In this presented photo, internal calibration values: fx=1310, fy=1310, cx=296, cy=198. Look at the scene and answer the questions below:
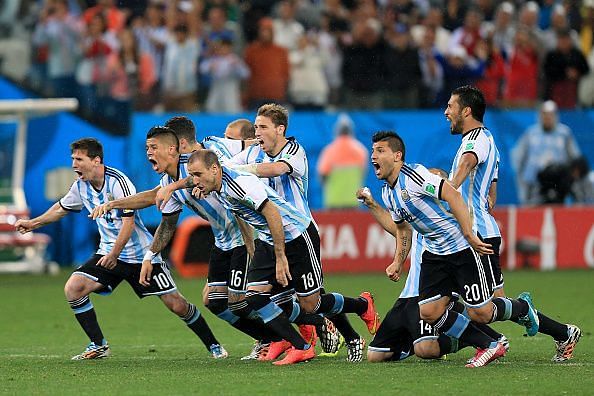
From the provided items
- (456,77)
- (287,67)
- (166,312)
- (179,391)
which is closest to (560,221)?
(456,77)

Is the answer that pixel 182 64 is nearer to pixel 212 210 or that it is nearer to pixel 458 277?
pixel 212 210

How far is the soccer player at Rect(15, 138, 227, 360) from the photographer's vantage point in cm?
1132

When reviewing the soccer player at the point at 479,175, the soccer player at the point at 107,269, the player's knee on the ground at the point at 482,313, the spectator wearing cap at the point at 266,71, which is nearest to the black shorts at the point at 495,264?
the soccer player at the point at 479,175

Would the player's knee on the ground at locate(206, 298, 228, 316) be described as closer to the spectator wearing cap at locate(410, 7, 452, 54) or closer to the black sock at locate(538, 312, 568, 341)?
the black sock at locate(538, 312, 568, 341)

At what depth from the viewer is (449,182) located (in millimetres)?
10406

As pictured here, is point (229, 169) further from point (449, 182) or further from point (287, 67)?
point (287, 67)

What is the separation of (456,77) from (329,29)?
243 cm

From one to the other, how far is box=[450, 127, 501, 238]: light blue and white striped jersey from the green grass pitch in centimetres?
114

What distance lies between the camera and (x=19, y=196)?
21.9m

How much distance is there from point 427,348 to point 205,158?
238 cm

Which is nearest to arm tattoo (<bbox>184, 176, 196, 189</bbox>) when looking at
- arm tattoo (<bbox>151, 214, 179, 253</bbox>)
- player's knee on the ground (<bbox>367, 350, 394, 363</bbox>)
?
arm tattoo (<bbox>151, 214, 179, 253</bbox>)

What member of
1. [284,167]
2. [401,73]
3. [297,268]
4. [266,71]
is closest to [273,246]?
[297,268]

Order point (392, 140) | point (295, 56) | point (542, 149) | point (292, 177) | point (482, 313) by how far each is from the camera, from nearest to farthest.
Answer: point (482, 313), point (392, 140), point (292, 177), point (542, 149), point (295, 56)

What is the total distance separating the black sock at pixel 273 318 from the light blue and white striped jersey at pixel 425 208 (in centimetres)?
125
